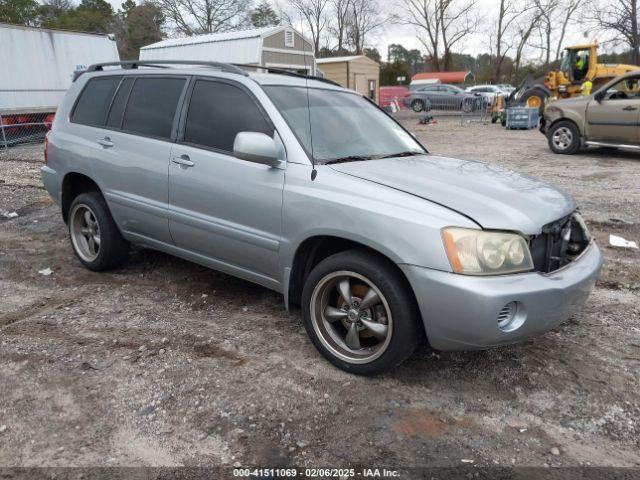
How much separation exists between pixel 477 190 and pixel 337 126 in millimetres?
1167

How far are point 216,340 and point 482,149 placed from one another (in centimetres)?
1199

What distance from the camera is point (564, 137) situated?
1239 centimetres

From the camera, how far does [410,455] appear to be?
247 centimetres

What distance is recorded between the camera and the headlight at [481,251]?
265cm

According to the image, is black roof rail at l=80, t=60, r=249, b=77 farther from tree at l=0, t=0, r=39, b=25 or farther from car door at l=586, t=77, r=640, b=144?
tree at l=0, t=0, r=39, b=25

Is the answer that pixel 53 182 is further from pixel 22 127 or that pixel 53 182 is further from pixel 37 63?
pixel 37 63

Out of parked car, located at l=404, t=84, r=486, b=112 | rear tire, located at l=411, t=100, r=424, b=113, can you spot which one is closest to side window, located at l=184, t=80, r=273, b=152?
parked car, located at l=404, t=84, r=486, b=112

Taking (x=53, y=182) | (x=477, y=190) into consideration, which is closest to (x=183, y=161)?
(x=53, y=182)

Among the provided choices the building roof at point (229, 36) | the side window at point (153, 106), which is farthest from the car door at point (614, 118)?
the building roof at point (229, 36)

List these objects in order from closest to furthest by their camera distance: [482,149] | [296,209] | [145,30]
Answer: [296,209] < [482,149] < [145,30]

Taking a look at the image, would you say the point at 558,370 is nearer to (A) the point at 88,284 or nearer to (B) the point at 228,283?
(B) the point at 228,283

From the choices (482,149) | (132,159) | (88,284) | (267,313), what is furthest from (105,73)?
(482,149)

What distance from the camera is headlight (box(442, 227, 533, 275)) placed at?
8.69 ft

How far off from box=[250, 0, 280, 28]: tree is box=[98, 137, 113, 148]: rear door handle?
50.0 m
